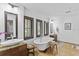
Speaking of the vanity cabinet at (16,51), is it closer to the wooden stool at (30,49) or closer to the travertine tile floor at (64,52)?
the wooden stool at (30,49)

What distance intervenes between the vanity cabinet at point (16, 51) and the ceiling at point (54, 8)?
0.70 metres

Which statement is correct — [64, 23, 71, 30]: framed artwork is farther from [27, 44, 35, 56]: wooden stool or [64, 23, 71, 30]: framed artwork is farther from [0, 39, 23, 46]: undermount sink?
[0, 39, 23, 46]: undermount sink

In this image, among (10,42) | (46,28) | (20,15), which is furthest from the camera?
(46,28)

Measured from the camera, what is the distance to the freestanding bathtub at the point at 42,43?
184 cm

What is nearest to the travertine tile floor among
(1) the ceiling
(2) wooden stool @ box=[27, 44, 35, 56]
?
(2) wooden stool @ box=[27, 44, 35, 56]

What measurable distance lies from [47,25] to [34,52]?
557 millimetres

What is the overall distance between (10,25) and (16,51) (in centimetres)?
46

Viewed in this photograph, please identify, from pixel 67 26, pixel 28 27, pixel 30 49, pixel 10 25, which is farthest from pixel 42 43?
pixel 10 25

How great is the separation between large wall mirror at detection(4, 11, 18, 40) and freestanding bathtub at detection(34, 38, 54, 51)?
429 millimetres

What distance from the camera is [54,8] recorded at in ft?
5.89

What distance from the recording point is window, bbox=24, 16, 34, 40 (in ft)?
6.00

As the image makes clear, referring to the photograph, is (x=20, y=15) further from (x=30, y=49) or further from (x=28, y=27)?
(x=30, y=49)

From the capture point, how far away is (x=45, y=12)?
6.02 ft

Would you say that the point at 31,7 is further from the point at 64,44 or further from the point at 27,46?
the point at 64,44
